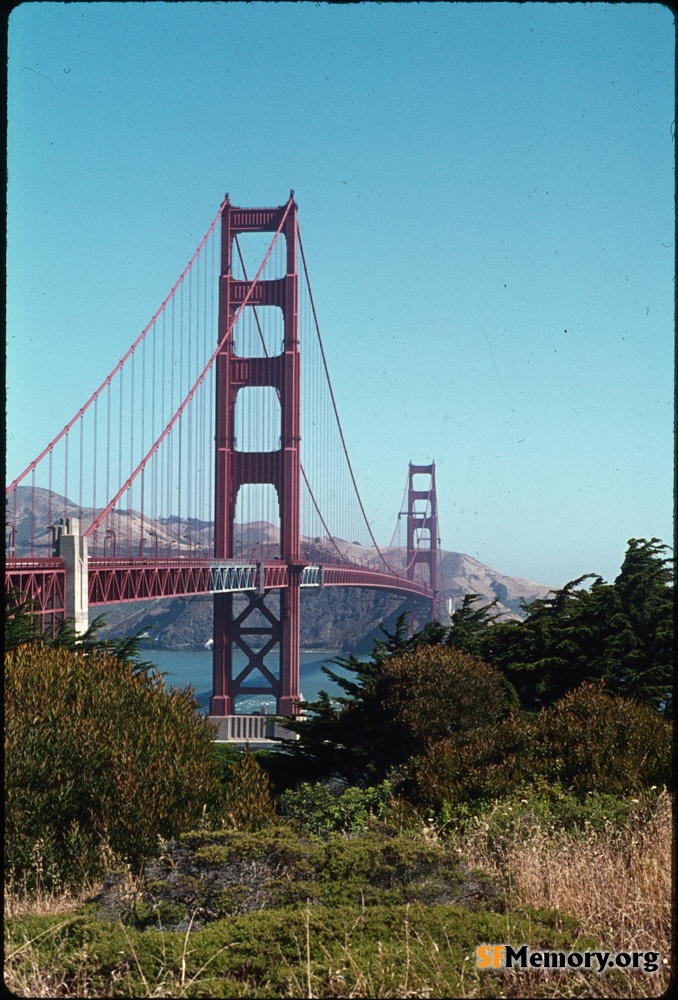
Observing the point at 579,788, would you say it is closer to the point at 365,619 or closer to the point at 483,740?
the point at 483,740

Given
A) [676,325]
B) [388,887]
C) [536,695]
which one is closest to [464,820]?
[388,887]

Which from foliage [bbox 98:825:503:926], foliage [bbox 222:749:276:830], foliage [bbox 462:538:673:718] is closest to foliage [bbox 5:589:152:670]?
foliage [bbox 222:749:276:830]

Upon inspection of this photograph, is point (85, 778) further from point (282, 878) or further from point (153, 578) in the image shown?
point (153, 578)

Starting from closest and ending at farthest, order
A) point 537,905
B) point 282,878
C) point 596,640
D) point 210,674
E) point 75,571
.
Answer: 1. point 537,905
2. point 282,878
3. point 596,640
4. point 75,571
5. point 210,674

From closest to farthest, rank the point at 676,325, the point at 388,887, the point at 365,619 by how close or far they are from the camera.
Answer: the point at 676,325, the point at 388,887, the point at 365,619

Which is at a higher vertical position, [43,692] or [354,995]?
[43,692]

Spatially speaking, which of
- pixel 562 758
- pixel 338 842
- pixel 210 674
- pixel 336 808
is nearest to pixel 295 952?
pixel 338 842
